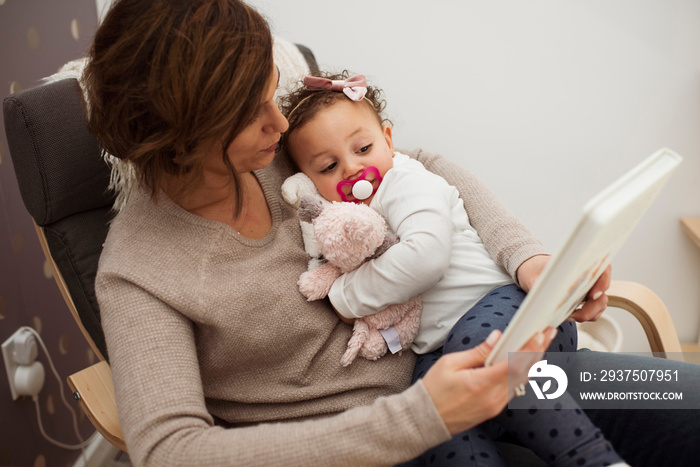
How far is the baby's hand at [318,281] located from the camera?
3.35 feet

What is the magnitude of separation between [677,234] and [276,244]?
4.62 feet

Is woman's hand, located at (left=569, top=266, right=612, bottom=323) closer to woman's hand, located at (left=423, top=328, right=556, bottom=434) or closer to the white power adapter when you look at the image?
woman's hand, located at (left=423, top=328, right=556, bottom=434)

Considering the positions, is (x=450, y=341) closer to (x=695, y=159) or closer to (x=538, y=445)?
(x=538, y=445)

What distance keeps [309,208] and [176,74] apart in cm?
33

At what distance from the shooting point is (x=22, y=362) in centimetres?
137

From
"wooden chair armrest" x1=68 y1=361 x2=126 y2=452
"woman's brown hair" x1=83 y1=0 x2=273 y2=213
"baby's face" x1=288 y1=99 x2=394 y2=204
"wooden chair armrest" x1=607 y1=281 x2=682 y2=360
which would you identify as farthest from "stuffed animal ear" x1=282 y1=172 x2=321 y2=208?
"wooden chair armrest" x1=607 y1=281 x2=682 y2=360

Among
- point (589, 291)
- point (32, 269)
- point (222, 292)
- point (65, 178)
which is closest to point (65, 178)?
point (65, 178)

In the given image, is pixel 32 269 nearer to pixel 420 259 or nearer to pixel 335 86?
pixel 335 86

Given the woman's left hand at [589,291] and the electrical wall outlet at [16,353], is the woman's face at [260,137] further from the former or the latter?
the electrical wall outlet at [16,353]

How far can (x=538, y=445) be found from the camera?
839 mm

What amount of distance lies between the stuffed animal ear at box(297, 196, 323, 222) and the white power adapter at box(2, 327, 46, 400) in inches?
34.7

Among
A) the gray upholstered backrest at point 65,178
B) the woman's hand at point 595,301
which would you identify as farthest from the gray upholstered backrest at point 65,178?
the woman's hand at point 595,301

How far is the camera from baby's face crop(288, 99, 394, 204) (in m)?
1.13

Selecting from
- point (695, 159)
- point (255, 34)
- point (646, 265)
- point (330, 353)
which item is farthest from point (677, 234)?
point (255, 34)
